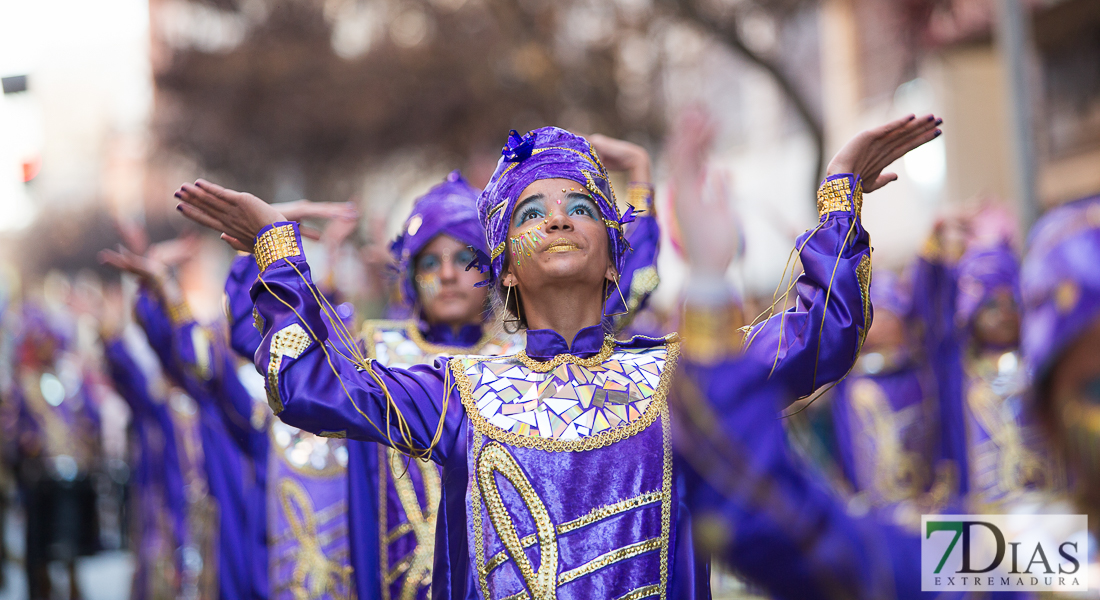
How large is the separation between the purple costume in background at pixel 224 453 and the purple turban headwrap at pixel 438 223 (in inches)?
48.1

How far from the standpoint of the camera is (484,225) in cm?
284

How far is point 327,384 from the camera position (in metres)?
2.45

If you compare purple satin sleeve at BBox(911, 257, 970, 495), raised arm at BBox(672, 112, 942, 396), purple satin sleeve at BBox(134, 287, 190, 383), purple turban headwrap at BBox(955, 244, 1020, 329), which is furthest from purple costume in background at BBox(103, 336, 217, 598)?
raised arm at BBox(672, 112, 942, 396)

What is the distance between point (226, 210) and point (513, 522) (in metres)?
0.94

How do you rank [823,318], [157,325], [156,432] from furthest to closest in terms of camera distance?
[156,432] → [157,325] → [823,318]

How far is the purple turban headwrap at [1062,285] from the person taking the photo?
1300mm

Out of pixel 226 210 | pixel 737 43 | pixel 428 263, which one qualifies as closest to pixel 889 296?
pixel 737 43

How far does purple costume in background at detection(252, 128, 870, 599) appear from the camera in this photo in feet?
7.89

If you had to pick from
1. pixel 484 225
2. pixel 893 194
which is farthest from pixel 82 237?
pixel 484 225

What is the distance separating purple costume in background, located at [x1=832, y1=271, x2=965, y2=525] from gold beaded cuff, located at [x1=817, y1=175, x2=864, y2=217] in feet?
13.8

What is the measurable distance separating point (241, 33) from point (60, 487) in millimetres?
10032

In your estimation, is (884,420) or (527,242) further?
(884,420)

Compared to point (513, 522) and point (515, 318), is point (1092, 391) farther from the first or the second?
point (515, 318)

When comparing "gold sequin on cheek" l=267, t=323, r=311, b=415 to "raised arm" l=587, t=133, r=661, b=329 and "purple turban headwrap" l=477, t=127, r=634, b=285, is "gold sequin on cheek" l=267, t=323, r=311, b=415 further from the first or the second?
"raised arm" l=587, t=133, r=661, b=329
